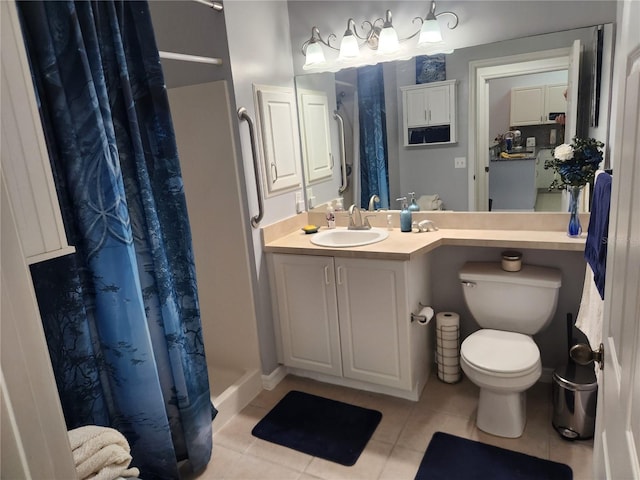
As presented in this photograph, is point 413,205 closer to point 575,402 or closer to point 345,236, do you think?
point 345,236

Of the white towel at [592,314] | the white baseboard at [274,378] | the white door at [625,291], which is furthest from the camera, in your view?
the white baseboard at [274,378]

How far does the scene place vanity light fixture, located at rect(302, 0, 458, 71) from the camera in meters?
2.27

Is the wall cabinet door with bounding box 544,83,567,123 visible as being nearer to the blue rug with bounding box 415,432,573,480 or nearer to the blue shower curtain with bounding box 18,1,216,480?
the blue rug with bounding box 415,432,573,480

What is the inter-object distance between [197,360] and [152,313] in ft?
1.14

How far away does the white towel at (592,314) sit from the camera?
167cm

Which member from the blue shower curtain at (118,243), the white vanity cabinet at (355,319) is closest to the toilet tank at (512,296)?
the white vanity cabinet at (355,319)

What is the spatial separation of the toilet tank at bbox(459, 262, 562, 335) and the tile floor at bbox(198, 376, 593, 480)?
0.45 m

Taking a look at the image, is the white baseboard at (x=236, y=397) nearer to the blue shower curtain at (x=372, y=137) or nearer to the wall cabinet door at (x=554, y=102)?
the blue shower curtain at (x=372, y=137)

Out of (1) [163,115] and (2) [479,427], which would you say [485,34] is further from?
(2) [479,427]

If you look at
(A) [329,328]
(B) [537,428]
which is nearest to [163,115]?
(A) [329,328]

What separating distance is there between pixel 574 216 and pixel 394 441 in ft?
4.62

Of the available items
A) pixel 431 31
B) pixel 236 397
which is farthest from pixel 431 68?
pixel 236 397

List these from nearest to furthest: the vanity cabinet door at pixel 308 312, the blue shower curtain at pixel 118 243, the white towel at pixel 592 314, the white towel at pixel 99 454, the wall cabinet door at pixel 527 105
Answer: the white towel at pixel 99 454 → the blue shower curtain at pixel 118 243 → the white towel at pixel 592 314 → the wall cabinet door at pixel 527 105 → the vanity cabinet door at pixel 308 312

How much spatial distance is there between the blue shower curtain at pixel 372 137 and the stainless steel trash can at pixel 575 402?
4.29ft
